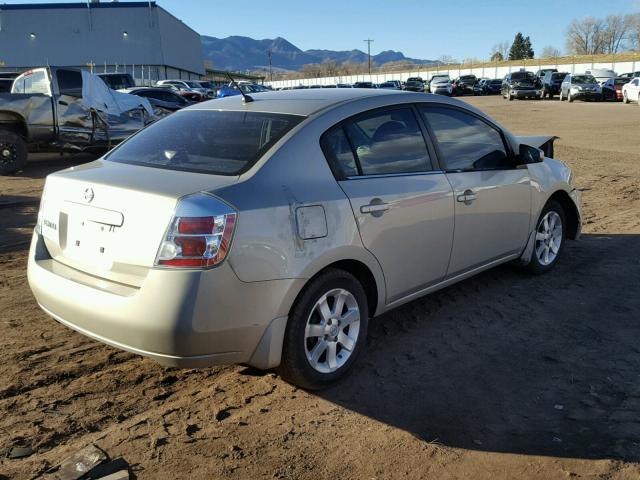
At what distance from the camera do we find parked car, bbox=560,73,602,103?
3750 centimetres

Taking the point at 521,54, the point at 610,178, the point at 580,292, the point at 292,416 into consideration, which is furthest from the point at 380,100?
the point at 521,54

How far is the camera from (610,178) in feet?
35.4

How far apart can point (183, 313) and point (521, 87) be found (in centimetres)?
4429

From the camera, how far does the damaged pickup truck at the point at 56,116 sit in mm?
11422

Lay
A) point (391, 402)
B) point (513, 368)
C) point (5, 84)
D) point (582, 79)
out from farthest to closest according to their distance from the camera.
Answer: point (582, 79) < point (5, 84) < point (513, 368) < point (391, 402)

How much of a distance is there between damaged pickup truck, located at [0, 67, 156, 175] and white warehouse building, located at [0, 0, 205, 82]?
51966 mm

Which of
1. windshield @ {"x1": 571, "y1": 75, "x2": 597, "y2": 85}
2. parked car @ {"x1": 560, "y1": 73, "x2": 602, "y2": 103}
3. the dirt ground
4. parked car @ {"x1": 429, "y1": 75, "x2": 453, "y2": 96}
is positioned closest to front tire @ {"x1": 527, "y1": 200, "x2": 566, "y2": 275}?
the dirt ground

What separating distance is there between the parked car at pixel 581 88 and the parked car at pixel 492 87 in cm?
1625

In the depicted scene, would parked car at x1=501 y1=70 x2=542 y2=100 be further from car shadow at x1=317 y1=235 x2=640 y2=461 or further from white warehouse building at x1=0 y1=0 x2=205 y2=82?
car shadow at x1=317 y1=235 x2=640 y2=461

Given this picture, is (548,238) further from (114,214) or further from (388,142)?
(114,214)

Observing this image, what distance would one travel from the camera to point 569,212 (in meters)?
6.03

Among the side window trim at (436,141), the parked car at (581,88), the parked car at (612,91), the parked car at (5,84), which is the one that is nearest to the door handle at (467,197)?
the side window trim at (436,141)

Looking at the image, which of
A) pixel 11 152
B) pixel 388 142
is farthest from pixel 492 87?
pixel 388 142

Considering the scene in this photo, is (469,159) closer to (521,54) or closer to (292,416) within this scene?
(292,416)
